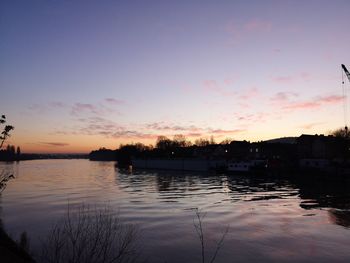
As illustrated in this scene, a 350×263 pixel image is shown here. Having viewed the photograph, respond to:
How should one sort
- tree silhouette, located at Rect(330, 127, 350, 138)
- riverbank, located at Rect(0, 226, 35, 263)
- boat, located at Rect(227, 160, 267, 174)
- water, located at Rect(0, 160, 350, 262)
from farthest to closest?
tree silhouette, located at Rect(330, 127, 350, 138) < boat, located at Rect(227, 160, 267, 174) < water, located at Rect(0, 160, 350, 262) < riverbank, located at Rect(0, 226, 35, 263)

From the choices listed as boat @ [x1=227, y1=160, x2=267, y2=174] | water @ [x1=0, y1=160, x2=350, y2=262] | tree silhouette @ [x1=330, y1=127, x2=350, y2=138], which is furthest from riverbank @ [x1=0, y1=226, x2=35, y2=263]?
tree silhouette @ [x1=330, y1=127, x2=350, y2=138]

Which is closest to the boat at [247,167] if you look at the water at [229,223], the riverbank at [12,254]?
the water at [229,223]

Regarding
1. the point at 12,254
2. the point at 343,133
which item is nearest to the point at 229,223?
the point at 12,254

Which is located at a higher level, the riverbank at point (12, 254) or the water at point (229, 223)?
the riverbank at point (12, 254)

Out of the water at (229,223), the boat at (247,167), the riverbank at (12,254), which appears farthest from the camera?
the boat at (247,167)

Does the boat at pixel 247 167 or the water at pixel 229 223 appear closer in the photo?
the water at pixel 229 223

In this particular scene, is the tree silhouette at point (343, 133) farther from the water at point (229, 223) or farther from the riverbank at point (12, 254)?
the riverbank at point (12, 254)

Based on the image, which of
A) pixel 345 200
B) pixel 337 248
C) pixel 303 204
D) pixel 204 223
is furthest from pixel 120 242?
pixel 345 200

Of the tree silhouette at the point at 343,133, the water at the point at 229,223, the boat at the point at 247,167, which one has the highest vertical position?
the tree silhouette at the point at 343,133

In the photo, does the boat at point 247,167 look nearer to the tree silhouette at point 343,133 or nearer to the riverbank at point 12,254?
the tree silhouette at point 343,133

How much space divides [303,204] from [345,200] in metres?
7.73

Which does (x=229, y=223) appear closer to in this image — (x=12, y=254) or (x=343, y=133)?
(x=12, y=254)

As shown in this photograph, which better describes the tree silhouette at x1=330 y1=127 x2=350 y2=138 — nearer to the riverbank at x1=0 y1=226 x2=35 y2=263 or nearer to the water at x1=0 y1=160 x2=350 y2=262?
the water at x1=0 y1=160 x2=350 y2=262

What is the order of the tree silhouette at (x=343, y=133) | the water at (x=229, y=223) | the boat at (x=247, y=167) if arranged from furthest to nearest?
the tree silhouette at (x=343, y=133) → the boat at (x=247, y=167) → the water at (x=229, y=223)
